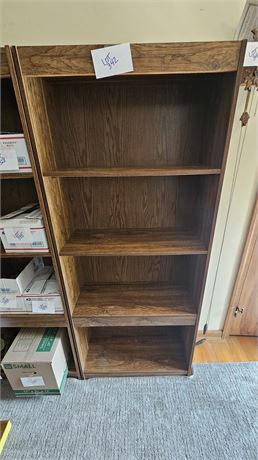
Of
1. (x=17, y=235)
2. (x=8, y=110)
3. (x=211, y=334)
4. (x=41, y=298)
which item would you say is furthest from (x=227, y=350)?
(x=8, y=110)

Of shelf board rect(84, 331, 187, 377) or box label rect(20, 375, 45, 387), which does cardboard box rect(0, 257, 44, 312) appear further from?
shelf board rect(84, 331, 187, 377)

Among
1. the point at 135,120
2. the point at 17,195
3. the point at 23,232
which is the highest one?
the point at 135,120

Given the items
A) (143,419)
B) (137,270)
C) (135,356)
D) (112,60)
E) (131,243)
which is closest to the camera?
(112,60)

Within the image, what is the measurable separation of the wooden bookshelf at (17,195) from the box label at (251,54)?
2.64 feet

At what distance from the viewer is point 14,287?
3.75 feet

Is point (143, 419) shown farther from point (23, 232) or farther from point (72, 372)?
point (23, 232)

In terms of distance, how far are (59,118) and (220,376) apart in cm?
175

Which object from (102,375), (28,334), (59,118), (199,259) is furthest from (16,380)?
(59,118)

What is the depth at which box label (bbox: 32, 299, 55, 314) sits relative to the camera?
1180 millimetres

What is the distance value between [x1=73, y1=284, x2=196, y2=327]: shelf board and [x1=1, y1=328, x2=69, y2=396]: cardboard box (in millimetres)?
199

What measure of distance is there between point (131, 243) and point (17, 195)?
2.06ft

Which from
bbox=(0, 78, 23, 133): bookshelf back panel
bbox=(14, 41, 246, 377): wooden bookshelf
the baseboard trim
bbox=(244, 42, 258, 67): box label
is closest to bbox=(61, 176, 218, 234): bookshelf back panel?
bbox=(14, 41, 246, 377): wooden bookshelf

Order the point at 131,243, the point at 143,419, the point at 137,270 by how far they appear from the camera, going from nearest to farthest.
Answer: the point at 131,243, the point at 143,419, the point at 137,270

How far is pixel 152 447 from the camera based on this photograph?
1.15 metres
